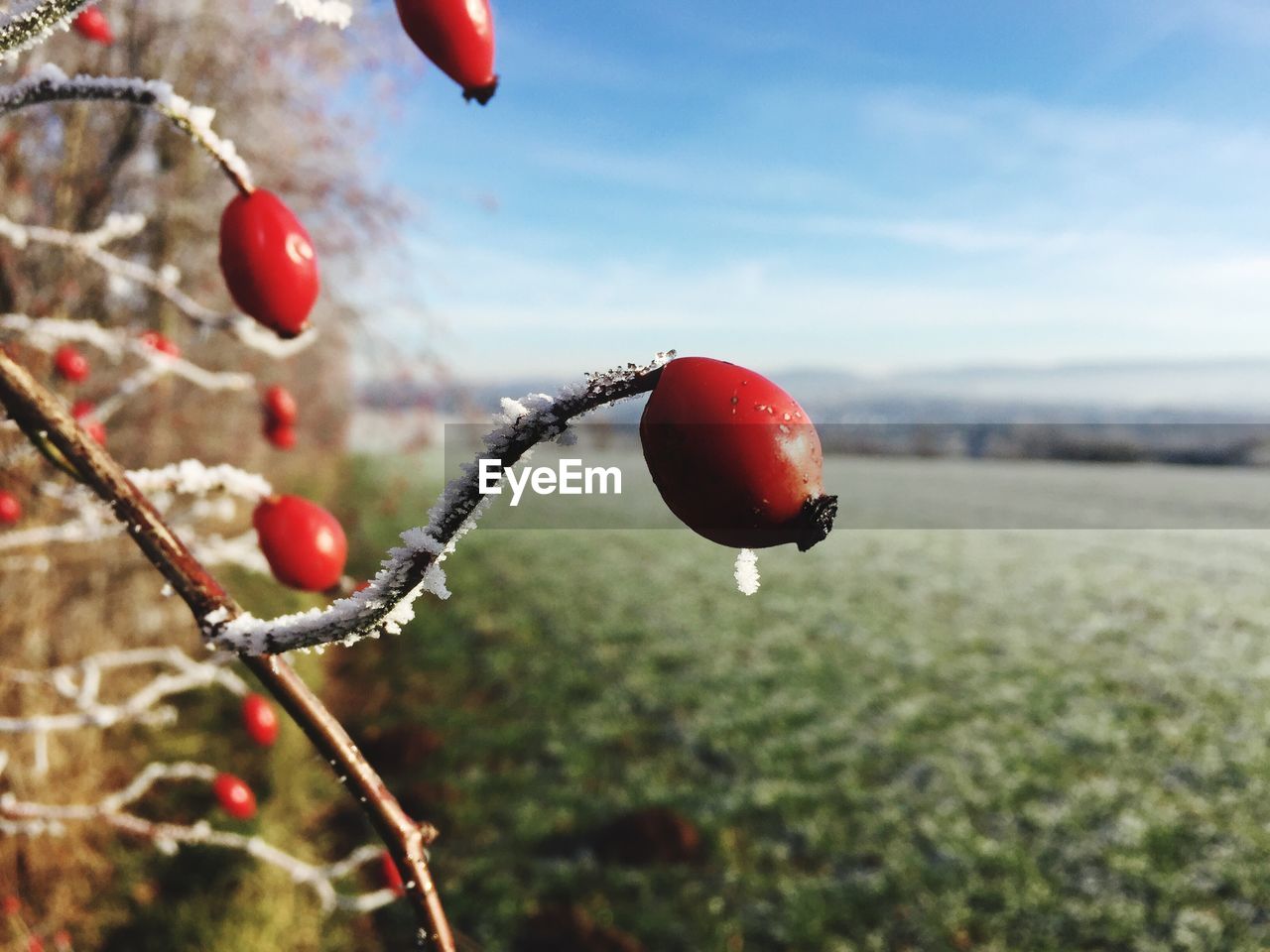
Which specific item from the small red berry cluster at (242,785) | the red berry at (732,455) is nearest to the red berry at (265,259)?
the red berry at (732,455)

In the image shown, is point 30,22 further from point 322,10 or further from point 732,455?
point 732,455

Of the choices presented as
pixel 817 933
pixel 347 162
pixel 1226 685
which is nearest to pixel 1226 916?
pixel 817 933

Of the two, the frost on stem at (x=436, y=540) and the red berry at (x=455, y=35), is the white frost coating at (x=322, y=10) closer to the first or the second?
the red berry at (x=455, y=35)

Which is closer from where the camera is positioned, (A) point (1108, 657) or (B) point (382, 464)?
(A) point (1108, 657)

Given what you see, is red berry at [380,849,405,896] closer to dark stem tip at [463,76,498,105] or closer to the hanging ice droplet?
the hanging ice droplet

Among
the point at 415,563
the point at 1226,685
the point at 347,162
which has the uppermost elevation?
the point at 347,162

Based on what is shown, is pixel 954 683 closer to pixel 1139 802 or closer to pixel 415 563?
pixel 1139 802

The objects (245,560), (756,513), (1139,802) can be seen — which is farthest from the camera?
(1139,802)
